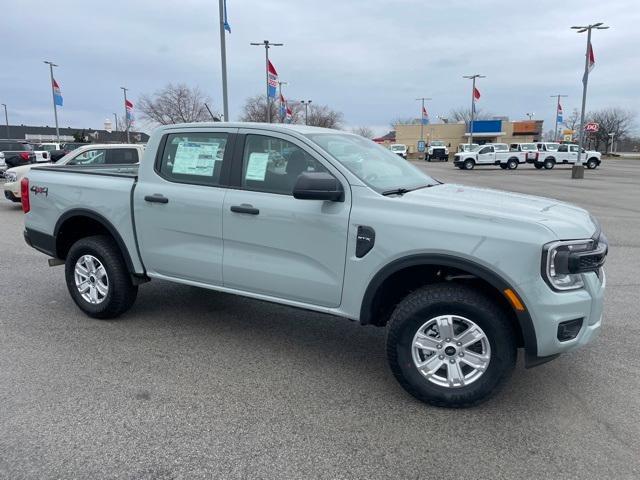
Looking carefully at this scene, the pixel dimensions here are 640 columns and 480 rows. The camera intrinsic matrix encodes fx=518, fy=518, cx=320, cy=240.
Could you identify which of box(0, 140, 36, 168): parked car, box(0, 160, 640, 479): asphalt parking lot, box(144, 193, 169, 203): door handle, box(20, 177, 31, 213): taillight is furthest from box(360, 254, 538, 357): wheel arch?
box(0, 140, 36, 168): parked car

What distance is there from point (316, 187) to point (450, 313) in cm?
119

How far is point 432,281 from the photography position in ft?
12.0

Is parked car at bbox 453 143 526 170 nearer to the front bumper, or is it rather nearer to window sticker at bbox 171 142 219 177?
window sticker at bbox 171 142 219 177

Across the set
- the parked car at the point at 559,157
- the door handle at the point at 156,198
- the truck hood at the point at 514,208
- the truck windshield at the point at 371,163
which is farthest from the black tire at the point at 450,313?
the parked car at the point at 559,157

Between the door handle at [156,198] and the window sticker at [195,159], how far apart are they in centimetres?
25

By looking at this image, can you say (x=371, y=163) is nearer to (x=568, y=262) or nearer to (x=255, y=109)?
(x=568, y=262)

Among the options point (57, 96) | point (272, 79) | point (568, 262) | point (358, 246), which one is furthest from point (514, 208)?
point (57, 96)

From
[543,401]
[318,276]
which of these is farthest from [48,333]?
[543,401]

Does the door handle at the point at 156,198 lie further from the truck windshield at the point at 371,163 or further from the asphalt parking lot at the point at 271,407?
the truck windshield at the point at 371,163

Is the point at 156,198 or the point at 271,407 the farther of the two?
the point at 156,198

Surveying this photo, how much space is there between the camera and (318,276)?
3.72 m

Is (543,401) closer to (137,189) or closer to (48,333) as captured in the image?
(137,189)

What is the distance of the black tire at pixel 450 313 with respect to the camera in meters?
3.23

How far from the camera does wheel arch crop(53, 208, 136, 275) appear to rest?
4.73 metres
